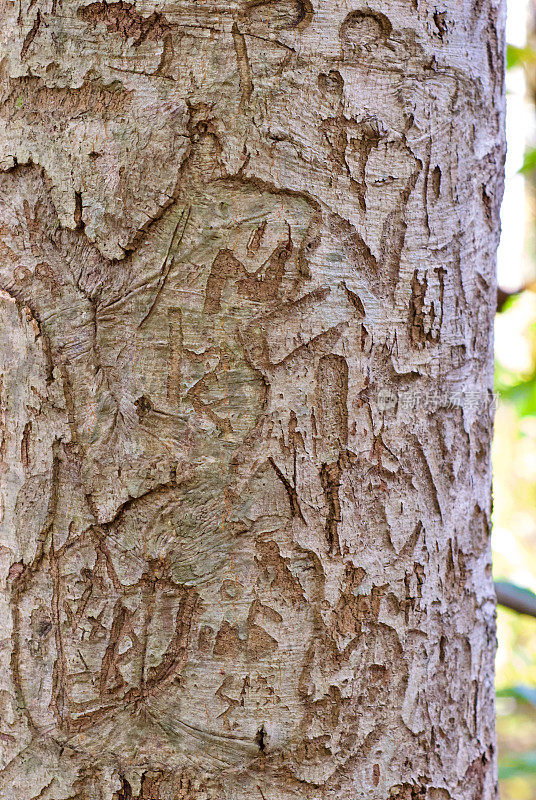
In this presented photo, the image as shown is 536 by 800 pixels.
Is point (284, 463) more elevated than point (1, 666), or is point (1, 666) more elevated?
point (284, 463)

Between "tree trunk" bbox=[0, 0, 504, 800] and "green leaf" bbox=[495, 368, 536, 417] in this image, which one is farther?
"green leaf" bbox=[495, 368, 536, 417]

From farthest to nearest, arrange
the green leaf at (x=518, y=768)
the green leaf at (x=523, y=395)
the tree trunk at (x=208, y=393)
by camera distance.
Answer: the green leaf at (x=523, y=395) → the green leaf at (x=518, y=768) → the tree trunk at (x=208, y=393)

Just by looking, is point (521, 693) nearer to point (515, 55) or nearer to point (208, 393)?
point (208, 393)

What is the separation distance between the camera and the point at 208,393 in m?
0.67

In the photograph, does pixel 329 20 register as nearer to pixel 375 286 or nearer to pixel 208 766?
pixel 375 286

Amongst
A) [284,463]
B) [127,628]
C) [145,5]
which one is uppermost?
[145,5]

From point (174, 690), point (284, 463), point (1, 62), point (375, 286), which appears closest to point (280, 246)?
point (375, 286)

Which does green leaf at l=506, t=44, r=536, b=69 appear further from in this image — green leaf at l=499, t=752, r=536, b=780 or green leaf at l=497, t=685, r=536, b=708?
green leaf at l=499, t=752, r=536, b=780

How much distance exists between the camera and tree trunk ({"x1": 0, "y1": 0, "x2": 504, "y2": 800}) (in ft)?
Answer: 2.15

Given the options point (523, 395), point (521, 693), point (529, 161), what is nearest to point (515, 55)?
point (529, 161)

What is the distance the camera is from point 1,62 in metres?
0.70

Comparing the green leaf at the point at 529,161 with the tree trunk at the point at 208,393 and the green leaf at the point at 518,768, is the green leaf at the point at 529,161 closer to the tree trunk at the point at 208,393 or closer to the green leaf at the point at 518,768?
the tree trunk at the point at 208,393

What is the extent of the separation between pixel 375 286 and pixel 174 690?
45cm

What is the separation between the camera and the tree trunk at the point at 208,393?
25.8 inches
